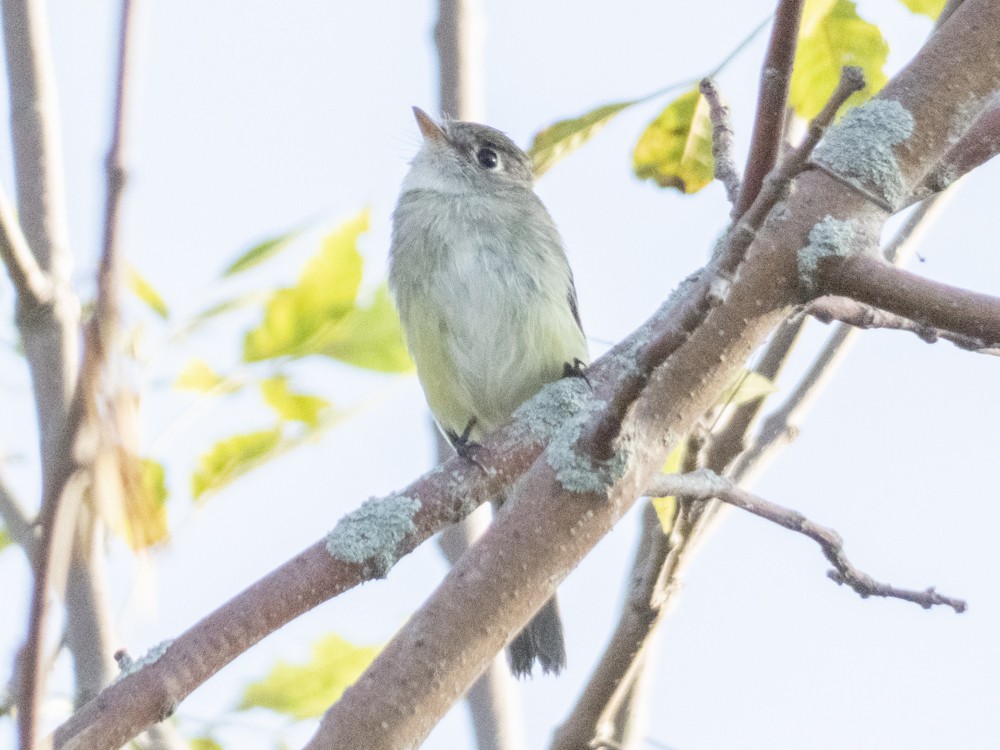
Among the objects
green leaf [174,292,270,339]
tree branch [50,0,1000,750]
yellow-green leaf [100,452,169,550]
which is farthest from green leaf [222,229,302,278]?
yellow-green leaf [100,452,169,550]

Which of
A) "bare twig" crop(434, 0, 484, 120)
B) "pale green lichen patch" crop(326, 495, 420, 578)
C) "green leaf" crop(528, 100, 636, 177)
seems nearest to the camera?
"pale green lichen patch" crop(326, 495, 420, 578)

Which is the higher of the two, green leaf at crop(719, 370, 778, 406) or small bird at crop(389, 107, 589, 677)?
green leaf at crop(719, 370, 778, 406)

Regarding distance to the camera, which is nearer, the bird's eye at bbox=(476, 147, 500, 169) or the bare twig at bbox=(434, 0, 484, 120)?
the bare twig at bbox=(434, 0, 484, 120)

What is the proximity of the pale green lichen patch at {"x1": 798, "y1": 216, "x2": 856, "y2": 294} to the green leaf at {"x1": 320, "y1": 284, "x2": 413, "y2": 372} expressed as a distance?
5.62 ft

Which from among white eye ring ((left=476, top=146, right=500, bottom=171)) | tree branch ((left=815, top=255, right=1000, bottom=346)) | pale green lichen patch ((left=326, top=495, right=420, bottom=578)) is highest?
tree branch ((left=815, top=255, right=1000, bottom=346))

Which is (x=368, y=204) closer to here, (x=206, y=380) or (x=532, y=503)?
(x=206, y=380)

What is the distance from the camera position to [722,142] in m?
2.30

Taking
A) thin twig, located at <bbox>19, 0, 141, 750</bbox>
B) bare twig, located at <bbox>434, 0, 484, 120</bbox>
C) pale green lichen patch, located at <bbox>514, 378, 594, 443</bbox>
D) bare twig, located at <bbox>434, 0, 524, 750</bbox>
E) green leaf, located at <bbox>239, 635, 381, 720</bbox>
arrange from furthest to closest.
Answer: bare twig, located at <bbox>434, 0, 484, 120</bbox> → bare twig, located at <bbox>434, 0, 524, 750</bbox> → green leaf, located at <bbox>239, 635, 381, 720</bbox> → pale green lichen patch, located at <bbox>514, 378, 594, 443</bbox> → thin twig, located at <bbox>19, 0, 141, 750</bbox>

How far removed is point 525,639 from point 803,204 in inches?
93.3

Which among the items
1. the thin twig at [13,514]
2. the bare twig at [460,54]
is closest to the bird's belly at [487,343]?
the bare twig at [460,54]

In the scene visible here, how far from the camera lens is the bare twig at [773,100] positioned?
1585 mm

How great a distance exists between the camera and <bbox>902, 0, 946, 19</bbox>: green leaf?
9.34 feet

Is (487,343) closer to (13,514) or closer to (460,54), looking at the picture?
(460,54)

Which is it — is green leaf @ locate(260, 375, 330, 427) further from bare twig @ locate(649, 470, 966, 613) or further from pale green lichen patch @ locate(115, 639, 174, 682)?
pale green lichen patch @ locate(115, 639, 174, 682)
